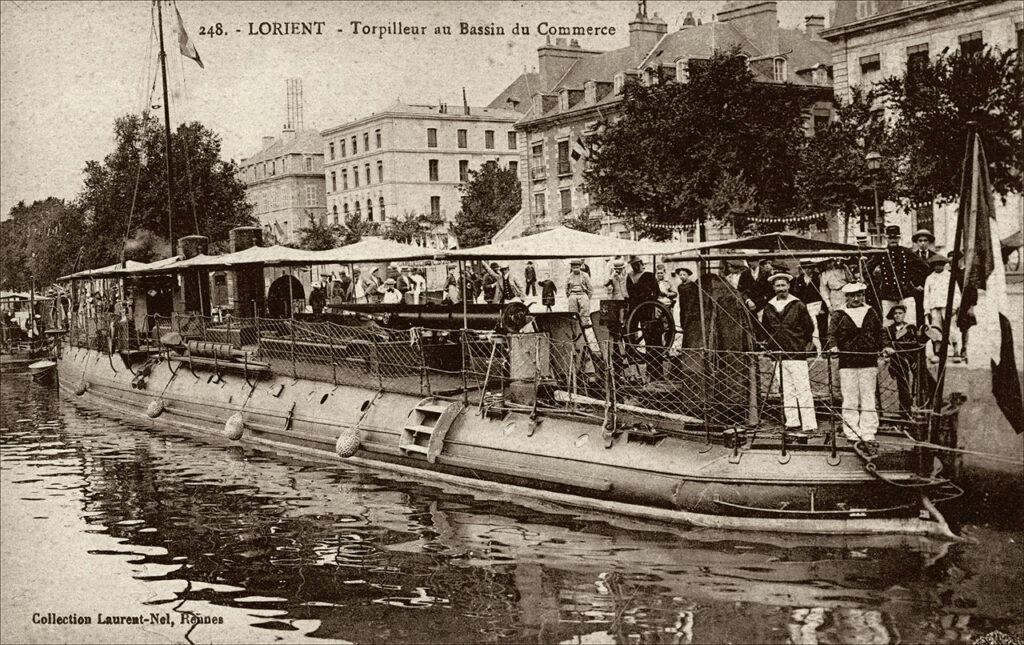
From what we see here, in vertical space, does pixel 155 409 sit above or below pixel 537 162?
below

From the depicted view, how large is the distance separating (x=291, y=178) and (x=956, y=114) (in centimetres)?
6322

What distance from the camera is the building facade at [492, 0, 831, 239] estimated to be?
49.3m

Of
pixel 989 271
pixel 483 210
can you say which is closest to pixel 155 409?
pixel 989 271

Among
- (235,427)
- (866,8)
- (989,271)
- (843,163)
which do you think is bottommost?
(235,427)

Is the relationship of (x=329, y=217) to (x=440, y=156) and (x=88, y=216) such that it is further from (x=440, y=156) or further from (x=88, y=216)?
(x=88, y=216)

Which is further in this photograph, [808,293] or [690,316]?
[808,293]

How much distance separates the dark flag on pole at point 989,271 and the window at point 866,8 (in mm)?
30831

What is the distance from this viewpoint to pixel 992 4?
33750mm

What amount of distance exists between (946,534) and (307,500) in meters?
8.63

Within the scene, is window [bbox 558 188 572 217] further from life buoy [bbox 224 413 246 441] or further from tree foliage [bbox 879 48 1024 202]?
life buoy [bbox 224 413 246 441]

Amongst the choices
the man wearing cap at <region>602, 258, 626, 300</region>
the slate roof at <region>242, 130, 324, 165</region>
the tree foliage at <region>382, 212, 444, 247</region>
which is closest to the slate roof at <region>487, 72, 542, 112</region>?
the tree foliage at <region>382, 212, 444, 247</region>

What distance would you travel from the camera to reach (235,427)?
18.8m

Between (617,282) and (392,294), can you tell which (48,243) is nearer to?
(392,294)

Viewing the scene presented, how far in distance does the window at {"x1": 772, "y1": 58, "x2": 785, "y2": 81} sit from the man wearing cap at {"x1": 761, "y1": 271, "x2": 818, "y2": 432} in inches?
1535
